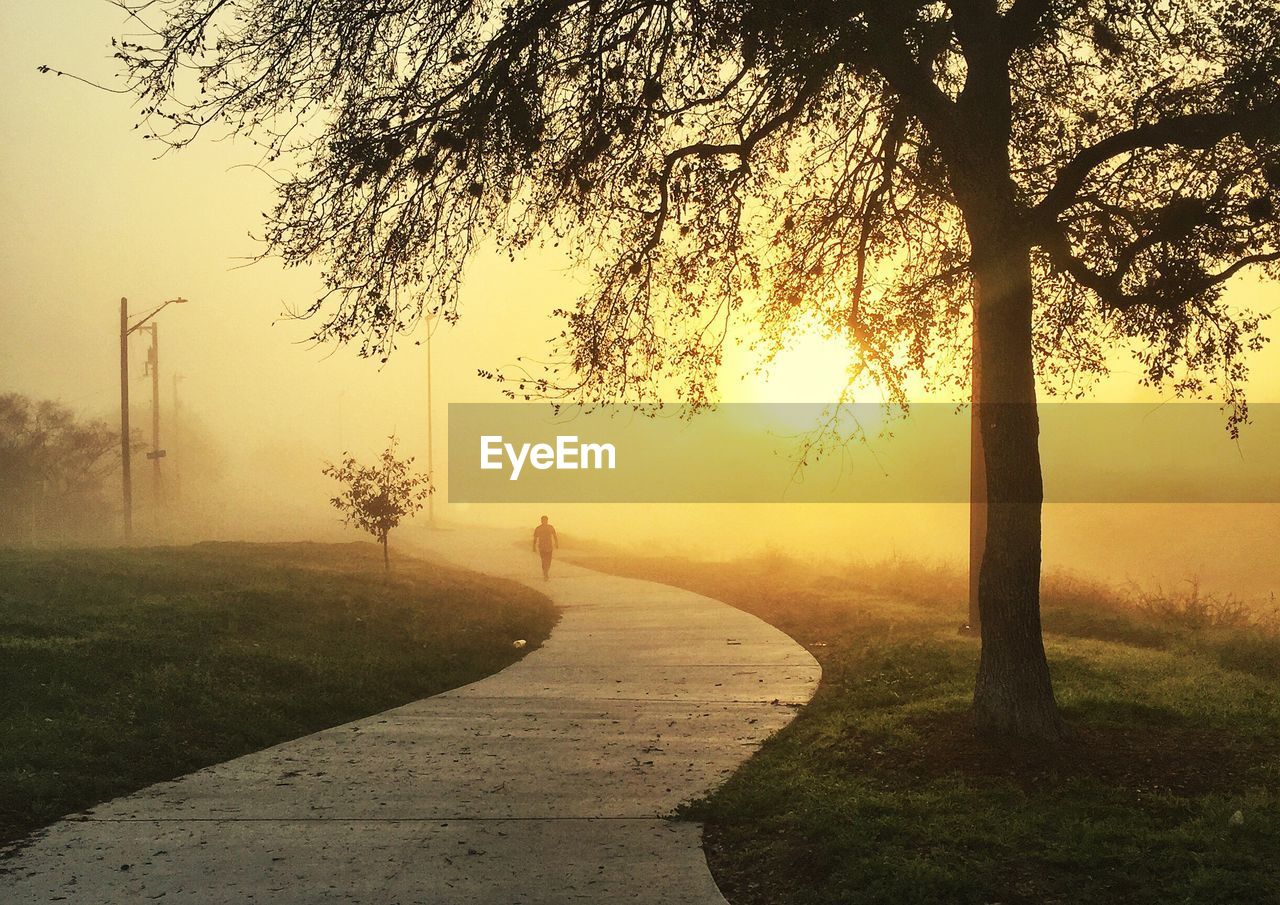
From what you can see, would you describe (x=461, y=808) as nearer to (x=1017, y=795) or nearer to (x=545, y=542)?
(x=1017, y=795)

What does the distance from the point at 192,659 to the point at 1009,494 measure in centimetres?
1095

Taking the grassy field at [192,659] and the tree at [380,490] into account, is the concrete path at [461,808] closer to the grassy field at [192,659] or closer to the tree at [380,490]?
the grassy field at [192,659]

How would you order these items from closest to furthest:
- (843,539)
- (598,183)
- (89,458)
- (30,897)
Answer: (30,897) → (598,183) → (843,539) → (89,458)

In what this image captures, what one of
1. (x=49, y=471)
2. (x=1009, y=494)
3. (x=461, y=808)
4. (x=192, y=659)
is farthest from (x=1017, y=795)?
(x=49, y=471)

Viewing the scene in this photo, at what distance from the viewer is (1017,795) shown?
26.1ft

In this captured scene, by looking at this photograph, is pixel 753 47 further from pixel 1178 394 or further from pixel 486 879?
pixel 486 879

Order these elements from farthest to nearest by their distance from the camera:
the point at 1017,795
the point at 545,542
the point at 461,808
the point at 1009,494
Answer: the point at 545,542 → the point at 1009,494 → the point at 461,808 → the point at 1017,795

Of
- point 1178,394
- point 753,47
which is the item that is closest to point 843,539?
point 1178,394

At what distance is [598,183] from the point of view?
35.2ft

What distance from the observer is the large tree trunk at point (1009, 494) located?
9289 mm

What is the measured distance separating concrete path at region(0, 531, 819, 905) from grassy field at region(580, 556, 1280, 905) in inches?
23.3

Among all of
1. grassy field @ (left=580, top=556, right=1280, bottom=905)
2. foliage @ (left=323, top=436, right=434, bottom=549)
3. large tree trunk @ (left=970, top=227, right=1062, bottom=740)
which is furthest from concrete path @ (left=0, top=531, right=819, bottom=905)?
foliage @ (left=323, top=436, right=434, bottom=549)

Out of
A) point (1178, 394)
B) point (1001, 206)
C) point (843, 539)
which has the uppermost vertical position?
point (1001, 206)

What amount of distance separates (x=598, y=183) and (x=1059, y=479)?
57244mm
